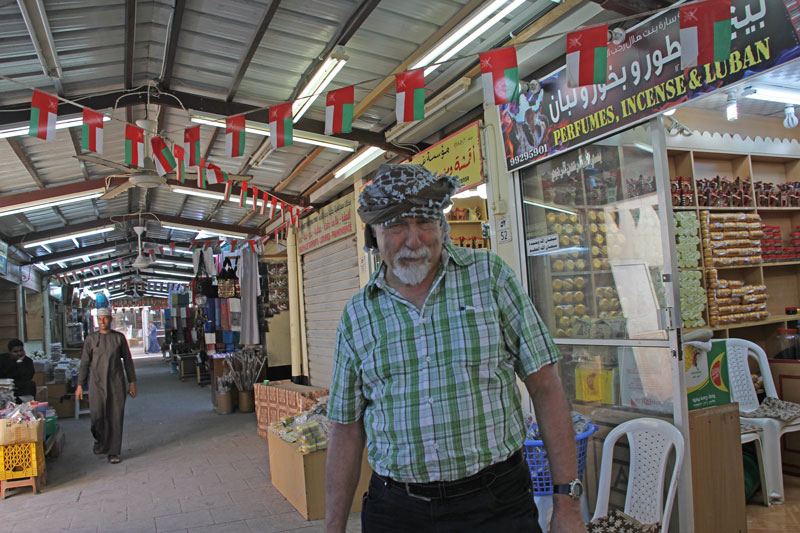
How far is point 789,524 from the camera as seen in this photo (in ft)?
11.8

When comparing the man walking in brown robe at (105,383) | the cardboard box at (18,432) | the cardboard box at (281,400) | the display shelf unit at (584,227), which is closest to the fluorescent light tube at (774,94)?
the display shelf unit at (584,227)

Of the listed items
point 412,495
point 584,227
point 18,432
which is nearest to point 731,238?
point 584,227

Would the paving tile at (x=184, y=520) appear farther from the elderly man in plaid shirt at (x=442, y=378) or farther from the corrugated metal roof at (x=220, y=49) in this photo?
the corrugated metal roof at (x=220, y=49)

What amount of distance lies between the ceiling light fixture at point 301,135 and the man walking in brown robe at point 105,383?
2751 millimetres

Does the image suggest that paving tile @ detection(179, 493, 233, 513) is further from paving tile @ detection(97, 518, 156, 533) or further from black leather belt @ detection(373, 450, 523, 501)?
black leather belt @ detection(373, 450, 523, 501)

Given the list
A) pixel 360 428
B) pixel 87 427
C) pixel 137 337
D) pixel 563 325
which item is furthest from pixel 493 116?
pixel 137 337

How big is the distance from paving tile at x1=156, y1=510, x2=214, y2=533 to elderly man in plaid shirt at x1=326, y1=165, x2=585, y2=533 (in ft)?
10.9

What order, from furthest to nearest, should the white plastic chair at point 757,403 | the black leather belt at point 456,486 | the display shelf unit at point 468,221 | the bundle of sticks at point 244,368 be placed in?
the bundle of sticks at point 244,368 → the display shelf unit at point 468,221 → the white plastic chair at point 757,403 → the black leather belt at point 456,486

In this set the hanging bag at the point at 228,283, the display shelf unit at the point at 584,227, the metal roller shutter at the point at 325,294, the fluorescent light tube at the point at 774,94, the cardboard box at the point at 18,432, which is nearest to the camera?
the display shelf unit at the point at 584,227

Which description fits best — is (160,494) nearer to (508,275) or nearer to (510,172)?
(510,172)

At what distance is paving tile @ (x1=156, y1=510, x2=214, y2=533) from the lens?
14.2 ft

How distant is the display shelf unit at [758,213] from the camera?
16.2 ft

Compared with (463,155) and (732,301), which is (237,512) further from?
(732,301)

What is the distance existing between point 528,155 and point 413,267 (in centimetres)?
300
